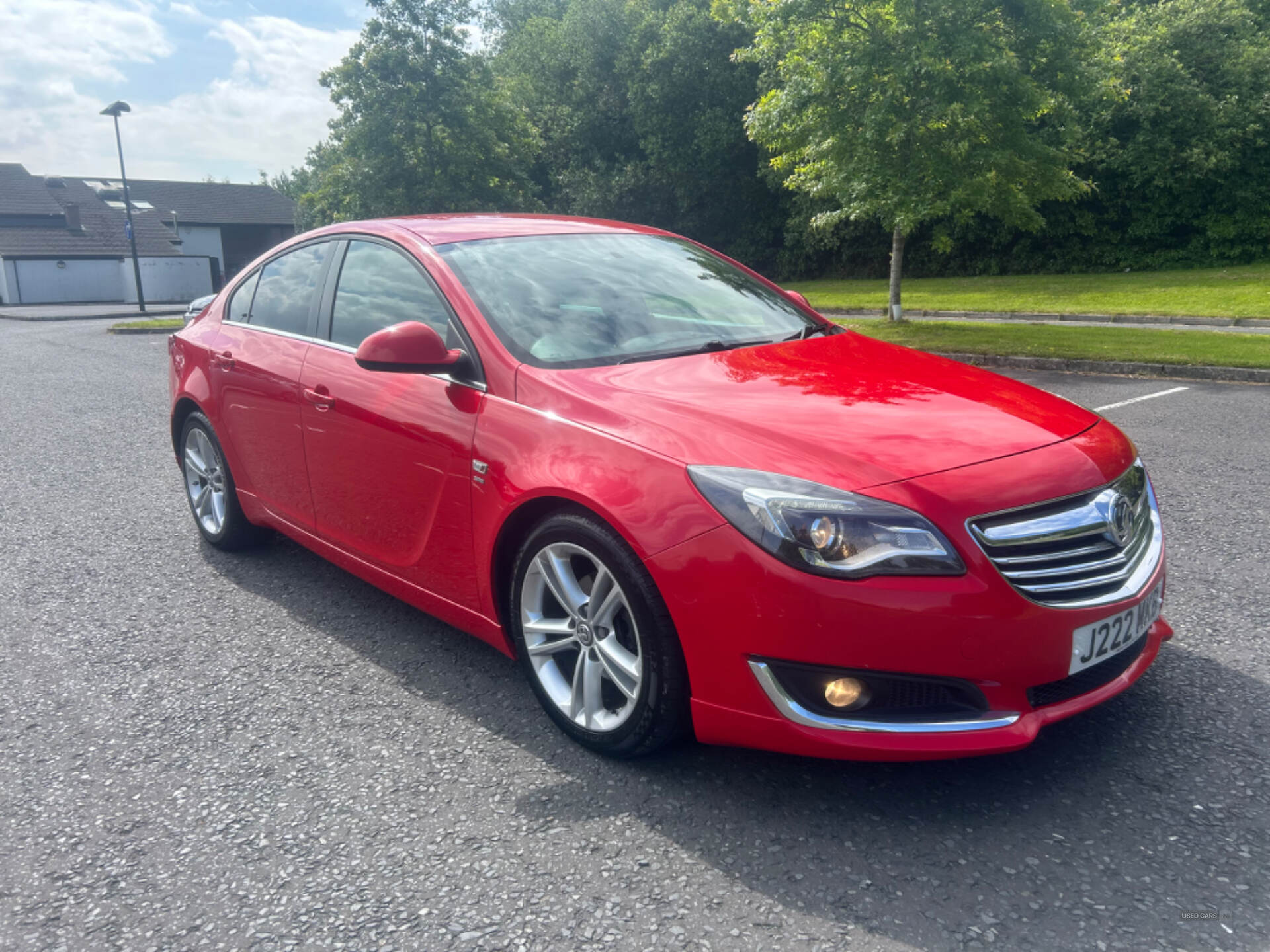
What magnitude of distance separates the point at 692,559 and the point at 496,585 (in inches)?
35.3

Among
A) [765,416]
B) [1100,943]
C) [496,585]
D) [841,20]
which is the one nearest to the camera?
[1100,943]

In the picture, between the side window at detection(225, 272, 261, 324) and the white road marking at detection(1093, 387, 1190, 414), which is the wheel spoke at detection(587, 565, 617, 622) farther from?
the white road marking at detection(1093, 387, 1190, 414)

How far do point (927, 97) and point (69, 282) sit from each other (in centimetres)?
5155

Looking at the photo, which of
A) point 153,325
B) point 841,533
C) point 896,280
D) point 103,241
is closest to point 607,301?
point 841,533

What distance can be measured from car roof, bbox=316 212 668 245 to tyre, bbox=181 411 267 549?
133 centimetres

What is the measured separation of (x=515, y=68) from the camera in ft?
151

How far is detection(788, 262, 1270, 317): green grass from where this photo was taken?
19312mm

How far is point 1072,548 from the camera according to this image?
256 centimetres

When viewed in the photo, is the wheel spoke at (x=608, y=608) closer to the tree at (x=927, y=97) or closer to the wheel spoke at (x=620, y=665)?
the wheel spoke at (x=620, y=665)

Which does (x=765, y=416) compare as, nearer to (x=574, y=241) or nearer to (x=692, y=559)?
(x=692, y=559)

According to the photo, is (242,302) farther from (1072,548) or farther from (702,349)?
(1072,548)

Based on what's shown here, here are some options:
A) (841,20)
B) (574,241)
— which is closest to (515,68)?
(841,20)

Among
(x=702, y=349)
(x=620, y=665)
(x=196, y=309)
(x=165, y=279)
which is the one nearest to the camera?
(x=620, y=665)

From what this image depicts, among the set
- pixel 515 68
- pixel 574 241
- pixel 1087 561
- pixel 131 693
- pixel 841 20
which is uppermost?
pixel 515 68
